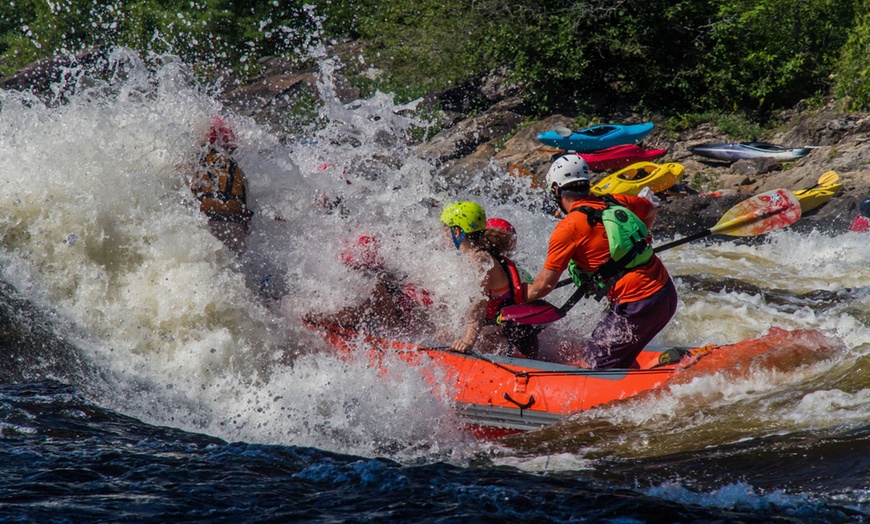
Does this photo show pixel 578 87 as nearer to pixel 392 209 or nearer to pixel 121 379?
pixel 392 209

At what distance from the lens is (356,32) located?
25031 millimetres

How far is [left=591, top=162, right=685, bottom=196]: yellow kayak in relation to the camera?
43.0 ft

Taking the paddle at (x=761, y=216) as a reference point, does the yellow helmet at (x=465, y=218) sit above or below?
above

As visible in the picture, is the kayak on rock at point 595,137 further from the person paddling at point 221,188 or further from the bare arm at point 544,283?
the bare arm at point 544,283

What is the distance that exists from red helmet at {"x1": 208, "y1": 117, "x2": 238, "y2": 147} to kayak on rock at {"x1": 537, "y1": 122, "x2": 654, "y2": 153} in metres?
9.57

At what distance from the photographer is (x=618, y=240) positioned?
4676 millimetres

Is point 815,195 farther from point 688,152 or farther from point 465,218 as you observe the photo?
point 465,218

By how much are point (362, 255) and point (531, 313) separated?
1232 millimetres

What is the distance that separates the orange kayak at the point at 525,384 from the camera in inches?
185

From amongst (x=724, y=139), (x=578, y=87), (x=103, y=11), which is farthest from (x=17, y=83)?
(x=724, y=139)

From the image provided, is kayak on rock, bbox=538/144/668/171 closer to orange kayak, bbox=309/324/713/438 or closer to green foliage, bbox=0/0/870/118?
green foliage, bbox=0/0/870/118

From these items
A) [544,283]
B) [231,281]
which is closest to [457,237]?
[544,283]

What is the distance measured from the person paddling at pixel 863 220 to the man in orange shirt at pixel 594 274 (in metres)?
7.23

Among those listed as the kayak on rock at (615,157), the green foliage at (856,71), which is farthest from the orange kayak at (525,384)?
the green foliage at (856,71)
